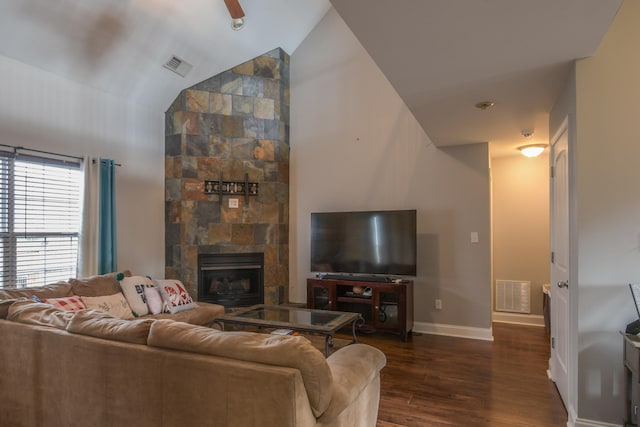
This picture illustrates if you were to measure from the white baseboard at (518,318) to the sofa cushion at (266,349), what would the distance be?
4.16 metres

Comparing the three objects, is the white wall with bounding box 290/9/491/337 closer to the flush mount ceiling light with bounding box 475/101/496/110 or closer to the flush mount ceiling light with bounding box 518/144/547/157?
the flush mount ceiling light with bounding box 518/144/547/157

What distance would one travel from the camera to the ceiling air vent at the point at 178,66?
15.1 feet

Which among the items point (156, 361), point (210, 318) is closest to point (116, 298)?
point (210, 318)

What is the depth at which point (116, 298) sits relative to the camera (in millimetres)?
3492

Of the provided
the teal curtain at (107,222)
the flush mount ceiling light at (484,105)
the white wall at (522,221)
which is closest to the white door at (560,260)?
the flush mount ceiling light at (484,105)

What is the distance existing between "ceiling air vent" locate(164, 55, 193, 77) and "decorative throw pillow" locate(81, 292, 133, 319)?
2.80 m

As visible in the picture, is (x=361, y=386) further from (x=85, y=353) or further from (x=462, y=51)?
(x=462, y=51)

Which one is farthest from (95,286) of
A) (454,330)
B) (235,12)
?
(454,330)

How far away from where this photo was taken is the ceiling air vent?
15.1ft

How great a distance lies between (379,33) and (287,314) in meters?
2.55

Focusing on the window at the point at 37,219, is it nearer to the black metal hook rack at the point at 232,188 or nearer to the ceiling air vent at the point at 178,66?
the black metal hook rack at the point at 232,188

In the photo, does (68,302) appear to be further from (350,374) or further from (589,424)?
(589,424)

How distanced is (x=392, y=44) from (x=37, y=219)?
3680 millimetres

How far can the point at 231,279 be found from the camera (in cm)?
529
